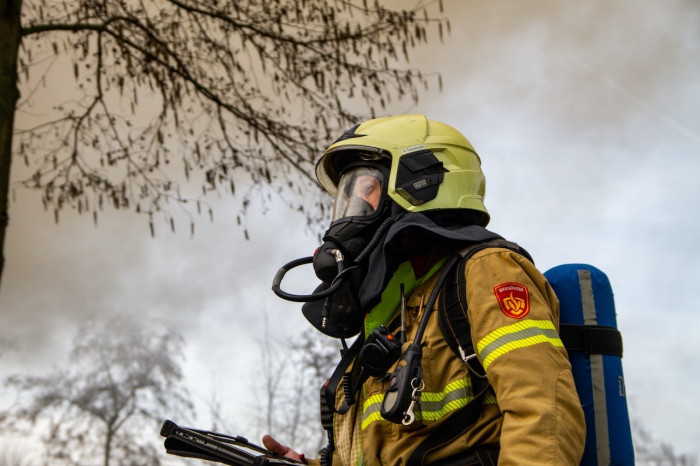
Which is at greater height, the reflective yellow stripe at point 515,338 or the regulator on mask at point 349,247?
the regulator on mask at point 349,247

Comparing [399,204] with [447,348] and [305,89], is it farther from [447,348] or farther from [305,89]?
[305,89]

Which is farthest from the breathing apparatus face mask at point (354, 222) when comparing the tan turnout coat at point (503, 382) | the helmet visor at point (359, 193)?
the tan turnout coat at point (503, 382)

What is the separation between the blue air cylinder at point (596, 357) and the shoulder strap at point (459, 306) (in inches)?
6.5

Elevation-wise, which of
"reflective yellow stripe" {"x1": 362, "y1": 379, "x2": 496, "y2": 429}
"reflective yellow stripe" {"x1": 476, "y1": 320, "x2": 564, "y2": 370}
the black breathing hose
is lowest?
"reflective yellow stripe" {"x1": 362, "y1": 379, "x2": 496, "y2": 429}

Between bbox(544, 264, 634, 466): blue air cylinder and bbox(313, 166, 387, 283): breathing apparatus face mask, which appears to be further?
bbox(313, 166, 387, 283): breathing apparatus face mask

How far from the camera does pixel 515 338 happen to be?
202cm

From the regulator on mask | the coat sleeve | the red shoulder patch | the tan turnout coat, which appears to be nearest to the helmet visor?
the regulator on mask

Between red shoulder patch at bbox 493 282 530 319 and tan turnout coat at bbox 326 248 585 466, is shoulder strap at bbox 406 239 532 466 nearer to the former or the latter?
tan turnout coat at bbox 326 248 585 466

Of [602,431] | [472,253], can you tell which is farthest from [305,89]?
[602,431]

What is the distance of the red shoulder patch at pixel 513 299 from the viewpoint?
207cm

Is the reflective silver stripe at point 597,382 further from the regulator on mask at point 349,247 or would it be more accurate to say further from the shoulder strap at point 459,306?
the regulator on mask at point 349,247

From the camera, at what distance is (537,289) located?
2172 millimetres

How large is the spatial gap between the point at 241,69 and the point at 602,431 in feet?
13.4

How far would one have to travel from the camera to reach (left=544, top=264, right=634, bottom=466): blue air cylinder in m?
2.13
